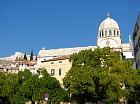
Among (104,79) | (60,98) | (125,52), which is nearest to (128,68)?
(104,79)

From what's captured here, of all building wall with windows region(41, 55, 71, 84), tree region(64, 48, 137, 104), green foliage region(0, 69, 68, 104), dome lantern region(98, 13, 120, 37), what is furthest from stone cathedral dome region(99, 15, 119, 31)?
tree region(64, 48, 137, 104)

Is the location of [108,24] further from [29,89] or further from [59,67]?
[29,89]

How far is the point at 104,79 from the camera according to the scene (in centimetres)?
5247

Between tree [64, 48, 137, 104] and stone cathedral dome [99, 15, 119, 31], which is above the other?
stone cathedral dome [99, 15, 119, 31]

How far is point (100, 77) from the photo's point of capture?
5312 centimetres

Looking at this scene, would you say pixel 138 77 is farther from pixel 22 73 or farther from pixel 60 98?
pixel 22 73

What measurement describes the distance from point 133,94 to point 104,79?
6653 millimetres

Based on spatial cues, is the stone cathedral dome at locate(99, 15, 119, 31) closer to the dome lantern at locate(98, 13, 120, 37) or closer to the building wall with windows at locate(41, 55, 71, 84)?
the dome lantern at locate(98, 13, 120, 37)

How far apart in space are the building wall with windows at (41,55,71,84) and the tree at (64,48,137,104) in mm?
24734

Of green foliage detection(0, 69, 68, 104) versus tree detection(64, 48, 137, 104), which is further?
green foliage detection(0, 69, 68, 104)

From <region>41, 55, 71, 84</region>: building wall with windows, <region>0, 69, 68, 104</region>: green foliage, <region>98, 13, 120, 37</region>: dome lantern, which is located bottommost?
<region>0, 69, 68, 104</region>: green foliage

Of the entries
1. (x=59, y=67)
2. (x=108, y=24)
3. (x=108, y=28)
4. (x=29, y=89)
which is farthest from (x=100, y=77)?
(x=108, y=24)

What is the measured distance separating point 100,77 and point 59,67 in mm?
32123

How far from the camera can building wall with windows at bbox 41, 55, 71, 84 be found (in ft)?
275
